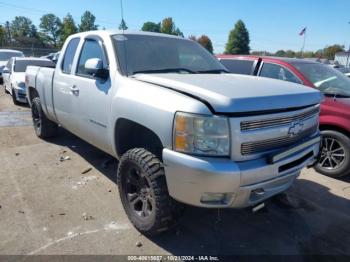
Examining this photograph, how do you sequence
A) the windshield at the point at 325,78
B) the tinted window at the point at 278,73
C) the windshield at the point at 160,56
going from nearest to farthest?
the windshield at the point at 160,56 → the windshield at the point at 325,78 → the tinted window at the point at 278,73

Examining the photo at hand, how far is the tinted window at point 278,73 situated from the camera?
5398mm

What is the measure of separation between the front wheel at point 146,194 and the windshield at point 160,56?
3.35 ft

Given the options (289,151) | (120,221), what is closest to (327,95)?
(289,151)

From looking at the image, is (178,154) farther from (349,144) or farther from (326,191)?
(349,144)

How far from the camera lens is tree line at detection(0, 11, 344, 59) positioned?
207ft

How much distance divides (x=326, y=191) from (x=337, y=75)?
7.57ft

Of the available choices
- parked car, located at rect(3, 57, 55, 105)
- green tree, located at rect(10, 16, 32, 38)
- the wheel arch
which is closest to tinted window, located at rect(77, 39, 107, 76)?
the wheel arch

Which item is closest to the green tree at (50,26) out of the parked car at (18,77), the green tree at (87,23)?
the green tree at (87,23)

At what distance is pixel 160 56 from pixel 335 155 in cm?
304

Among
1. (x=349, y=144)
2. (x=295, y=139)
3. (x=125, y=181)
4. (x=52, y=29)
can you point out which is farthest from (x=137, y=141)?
(x=52, y=29)

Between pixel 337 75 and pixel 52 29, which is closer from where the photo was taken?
pixel 337 75

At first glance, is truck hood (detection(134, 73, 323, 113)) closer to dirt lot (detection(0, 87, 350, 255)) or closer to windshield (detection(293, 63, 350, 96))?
dirt lot (detection(0, 87, 350, 255))

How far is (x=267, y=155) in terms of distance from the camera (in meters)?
2.72

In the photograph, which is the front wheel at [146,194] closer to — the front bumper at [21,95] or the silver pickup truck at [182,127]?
the silver pickup truck at [182,127]
